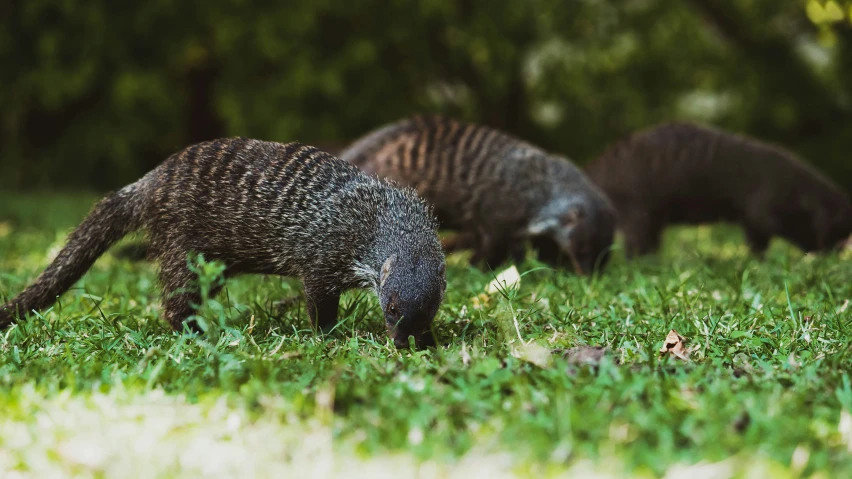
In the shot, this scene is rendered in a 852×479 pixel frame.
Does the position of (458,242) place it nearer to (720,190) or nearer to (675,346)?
(720,190)

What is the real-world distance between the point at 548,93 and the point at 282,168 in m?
10.4

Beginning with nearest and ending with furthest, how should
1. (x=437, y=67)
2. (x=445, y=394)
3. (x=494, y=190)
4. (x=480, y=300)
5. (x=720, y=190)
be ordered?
(x=445, y=394), (x=480, y=300), (x=494, y=190), (x=720, y=190), (x=437, y=67)

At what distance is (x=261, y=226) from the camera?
4016mm

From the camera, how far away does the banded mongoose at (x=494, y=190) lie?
619cm

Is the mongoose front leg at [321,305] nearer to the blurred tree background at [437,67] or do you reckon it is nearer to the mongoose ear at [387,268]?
the mongoose ear at [387,268]

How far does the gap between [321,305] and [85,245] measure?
3.72 feet

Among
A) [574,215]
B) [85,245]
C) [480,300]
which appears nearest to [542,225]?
[574,215]

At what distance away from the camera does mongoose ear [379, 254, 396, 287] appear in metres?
3.77

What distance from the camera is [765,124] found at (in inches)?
537

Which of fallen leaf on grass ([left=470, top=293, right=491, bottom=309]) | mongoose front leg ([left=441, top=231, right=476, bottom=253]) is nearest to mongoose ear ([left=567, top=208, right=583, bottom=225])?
mongoose front leg ([left=441, top=231, right=476, bottom=253])

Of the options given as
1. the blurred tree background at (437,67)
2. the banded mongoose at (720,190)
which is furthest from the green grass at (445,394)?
the blurred tree background at (437,67)

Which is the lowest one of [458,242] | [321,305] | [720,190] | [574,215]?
[458,242]

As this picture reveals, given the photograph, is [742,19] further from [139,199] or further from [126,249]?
[139,199]

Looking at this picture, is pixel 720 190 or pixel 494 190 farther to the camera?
pixel 720 190
